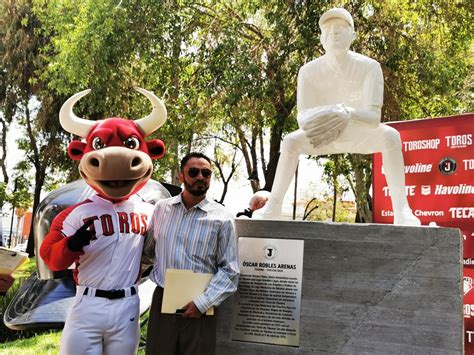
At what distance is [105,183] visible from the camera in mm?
3389

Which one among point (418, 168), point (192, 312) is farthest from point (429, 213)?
point (192, 312)

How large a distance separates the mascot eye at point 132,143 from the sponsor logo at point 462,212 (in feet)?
11.3

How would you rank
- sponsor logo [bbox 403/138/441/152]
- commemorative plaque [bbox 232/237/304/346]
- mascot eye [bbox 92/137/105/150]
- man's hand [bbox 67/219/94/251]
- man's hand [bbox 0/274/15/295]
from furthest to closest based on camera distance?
man's hand [bbox 0/274/15/295], sponsor logo [bbox 403/138/441/152], commemorative plaque [bbox 232/237/304/346], mascot eye [bbox 92/137/105/150], man's hand [bbox 67/219/94/251]

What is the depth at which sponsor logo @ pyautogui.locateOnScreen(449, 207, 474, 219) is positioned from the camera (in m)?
5.24

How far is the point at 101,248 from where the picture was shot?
3.19 m

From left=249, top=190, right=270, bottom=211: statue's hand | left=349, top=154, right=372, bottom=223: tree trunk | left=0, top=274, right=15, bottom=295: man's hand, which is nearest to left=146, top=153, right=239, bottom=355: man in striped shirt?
left=249, top=190, right=270, bottom=211: statue's hand

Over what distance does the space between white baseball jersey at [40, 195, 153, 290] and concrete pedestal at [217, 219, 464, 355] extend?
46.3 inches

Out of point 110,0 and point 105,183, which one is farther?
point 110,0

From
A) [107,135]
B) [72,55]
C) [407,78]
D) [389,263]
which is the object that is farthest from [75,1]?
[389,263]

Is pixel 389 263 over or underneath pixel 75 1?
underneath

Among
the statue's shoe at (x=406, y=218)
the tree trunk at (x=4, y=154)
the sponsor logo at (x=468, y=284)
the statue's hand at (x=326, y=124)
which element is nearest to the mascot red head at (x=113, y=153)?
the statue's hand at (x=326, y=124)

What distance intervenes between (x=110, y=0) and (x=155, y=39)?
99 cm

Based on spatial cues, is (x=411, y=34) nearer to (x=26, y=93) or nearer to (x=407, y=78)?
(x=407, y=78)

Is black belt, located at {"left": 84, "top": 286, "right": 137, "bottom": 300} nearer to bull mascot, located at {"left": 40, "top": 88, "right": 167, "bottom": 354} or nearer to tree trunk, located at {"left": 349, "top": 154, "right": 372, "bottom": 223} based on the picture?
bull mascot, located at {"left": 40, "top": 88, "right": 167, "bottom": 354}
